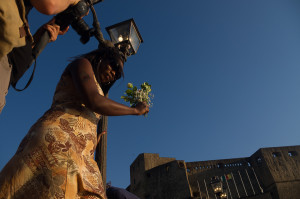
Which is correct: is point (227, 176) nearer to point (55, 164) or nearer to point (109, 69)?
point (109, 69)

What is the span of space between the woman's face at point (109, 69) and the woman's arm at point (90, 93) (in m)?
0.23

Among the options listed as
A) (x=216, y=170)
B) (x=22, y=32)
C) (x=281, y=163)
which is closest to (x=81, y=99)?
(x=22, y=32)

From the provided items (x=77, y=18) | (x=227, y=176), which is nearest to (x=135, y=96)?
(x=77, y=18)

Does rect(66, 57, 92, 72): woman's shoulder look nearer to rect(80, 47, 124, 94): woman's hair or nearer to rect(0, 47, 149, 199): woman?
rect(0, 47, 149, 199): woman

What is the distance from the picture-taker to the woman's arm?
4.08ft

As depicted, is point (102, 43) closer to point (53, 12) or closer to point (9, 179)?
point (53, 12)

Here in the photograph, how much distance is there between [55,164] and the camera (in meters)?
1.01

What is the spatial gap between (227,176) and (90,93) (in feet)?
88.1

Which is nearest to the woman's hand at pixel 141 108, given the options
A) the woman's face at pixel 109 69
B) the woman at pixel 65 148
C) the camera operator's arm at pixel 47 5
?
the woman at pixel 65 148

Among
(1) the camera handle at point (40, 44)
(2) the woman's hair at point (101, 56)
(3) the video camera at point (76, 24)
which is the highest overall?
(3) the video camera at point (76, 24)

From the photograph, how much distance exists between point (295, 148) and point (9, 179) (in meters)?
31.4

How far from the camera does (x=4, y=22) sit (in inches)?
33.0

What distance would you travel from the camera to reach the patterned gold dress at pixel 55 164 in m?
0.97

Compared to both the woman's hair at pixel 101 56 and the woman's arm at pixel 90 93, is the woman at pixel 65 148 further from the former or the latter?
the woman's hair at pixel 101 56
